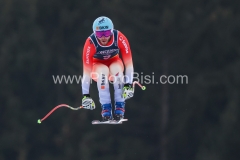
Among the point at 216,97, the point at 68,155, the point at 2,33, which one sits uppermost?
the point at 2,33

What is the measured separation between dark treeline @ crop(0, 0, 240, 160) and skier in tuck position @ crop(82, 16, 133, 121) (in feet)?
67.1

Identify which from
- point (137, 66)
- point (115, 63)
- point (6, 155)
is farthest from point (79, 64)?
point (115, 63)

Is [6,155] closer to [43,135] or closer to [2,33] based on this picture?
[43,135]

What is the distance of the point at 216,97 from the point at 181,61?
2404 millimetres

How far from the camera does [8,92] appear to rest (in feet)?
130

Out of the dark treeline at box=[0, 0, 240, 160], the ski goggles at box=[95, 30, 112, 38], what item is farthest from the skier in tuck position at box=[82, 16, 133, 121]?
the dark treeline at box=[0, 0, 240, 160]

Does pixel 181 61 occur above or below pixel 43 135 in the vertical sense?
above

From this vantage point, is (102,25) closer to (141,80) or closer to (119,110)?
(119,110)

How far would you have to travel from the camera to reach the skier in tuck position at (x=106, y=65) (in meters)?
16.9

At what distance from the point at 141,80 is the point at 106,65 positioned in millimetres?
20434

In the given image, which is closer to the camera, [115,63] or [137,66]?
[115,63]

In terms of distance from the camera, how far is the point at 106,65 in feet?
57.1

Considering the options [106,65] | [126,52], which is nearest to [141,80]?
[106,65]

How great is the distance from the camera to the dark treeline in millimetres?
38344
